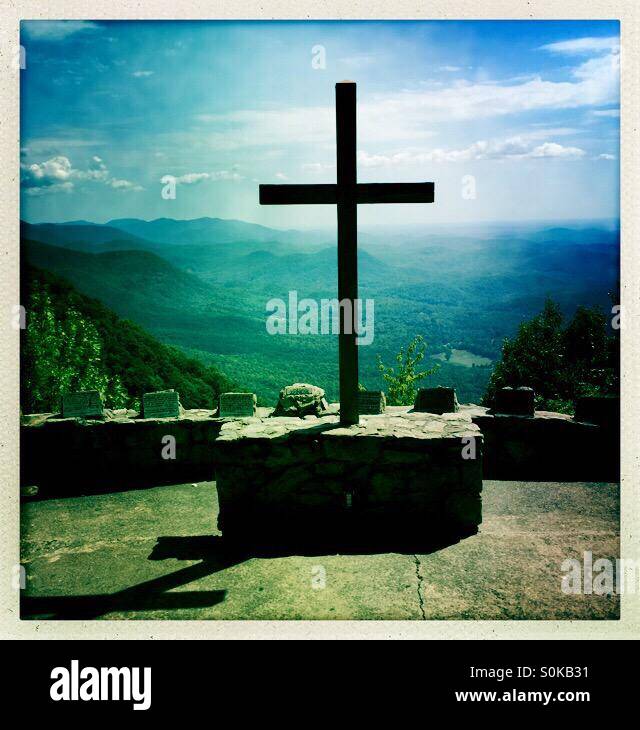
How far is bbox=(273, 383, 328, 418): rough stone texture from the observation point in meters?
6.79

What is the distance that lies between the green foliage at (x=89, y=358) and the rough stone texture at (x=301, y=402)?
320 cm

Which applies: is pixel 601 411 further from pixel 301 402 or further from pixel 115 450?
pixel 115 450

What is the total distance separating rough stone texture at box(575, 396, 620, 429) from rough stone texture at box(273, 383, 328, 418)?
3.25 metres

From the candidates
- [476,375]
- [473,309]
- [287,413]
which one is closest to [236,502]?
[287,413]

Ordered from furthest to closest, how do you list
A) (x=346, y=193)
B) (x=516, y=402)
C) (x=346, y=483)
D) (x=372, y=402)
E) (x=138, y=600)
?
1. (x=516, y=402)
2. (x=372, y=402)
3. (x=346, y=193)
4. (x=346, y=483)
5. (x=138, y=600)

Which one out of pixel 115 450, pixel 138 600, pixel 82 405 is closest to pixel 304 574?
pixel 138 600

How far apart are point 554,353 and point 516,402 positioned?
12795 millimetres

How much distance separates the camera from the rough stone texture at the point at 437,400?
22.0 ft

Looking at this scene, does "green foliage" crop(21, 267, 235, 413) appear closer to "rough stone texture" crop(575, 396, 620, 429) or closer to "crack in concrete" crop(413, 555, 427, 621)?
"crack in concrete" crop(413, 555, 427, 621)

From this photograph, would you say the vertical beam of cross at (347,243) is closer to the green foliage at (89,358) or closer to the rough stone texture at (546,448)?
the rough stone texture at (546,448)

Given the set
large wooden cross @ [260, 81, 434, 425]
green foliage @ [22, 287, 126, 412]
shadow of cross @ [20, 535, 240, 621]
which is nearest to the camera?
shadow of cross @ [20, 535, 240, 621]

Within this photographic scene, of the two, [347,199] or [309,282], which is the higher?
[309,282]

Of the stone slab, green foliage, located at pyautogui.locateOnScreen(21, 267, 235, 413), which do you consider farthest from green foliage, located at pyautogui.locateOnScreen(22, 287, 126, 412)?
the stone slab

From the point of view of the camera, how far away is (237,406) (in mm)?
6969
